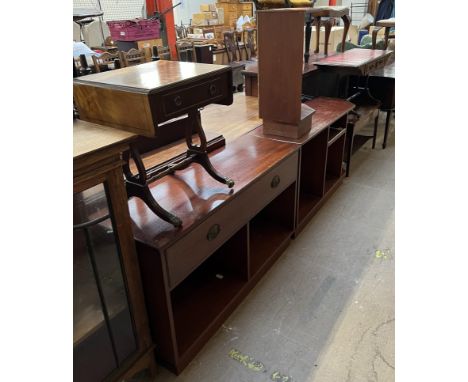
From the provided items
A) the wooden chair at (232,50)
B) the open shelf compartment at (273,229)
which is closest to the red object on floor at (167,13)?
the wooden chair at (232,50)

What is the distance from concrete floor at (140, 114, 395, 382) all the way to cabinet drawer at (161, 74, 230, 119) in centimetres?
97

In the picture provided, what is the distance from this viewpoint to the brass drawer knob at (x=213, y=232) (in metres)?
1.30

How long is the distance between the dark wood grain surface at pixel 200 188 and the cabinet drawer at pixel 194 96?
1.21ft

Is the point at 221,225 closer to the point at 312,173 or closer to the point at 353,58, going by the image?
the point at 312,173

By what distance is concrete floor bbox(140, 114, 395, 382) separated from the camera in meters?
1.37

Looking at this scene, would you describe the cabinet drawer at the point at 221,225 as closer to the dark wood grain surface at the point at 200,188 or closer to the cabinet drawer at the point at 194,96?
the dark wood grain surface at the point at 200,188

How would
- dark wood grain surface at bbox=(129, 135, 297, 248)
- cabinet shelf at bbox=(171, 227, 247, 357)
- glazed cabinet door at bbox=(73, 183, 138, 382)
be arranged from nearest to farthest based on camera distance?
glazed cabinet door at bbox=(73, 183, 138, 382) < dark wood grain surface at bbox=(129, 135, 297, 248) < cabinet shelf at bbox=(171, 227, 247, 357)

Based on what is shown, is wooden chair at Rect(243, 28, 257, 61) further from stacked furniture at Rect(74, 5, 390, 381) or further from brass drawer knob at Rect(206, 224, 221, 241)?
brass drawer knob at Rect(206, 224, 221, 241)

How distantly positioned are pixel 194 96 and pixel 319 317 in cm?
111

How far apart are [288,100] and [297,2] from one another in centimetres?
125

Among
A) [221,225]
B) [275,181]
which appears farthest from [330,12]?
[221,225]


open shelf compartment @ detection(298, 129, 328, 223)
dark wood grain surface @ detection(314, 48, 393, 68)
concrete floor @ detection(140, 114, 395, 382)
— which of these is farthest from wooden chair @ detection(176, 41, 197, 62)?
Answer: concrete floor @ detection(140, 114, 395, 382)

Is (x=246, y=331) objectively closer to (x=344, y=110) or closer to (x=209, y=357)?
(x=209, y=357)

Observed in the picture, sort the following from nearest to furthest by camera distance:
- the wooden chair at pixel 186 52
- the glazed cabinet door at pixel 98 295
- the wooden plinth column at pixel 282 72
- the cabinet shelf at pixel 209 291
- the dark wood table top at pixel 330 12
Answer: the glazed cabinet door at pixel 98 295 → the cabinet shelf at pixel 209 291 → the wooden plinth column at pixel 282 72 → the dark wood table top at pixel 330 12 → the wooden chair at pixel 186 52
